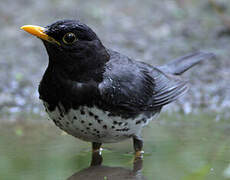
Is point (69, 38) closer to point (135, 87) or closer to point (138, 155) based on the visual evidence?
point (135, 87)

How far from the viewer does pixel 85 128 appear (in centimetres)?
481

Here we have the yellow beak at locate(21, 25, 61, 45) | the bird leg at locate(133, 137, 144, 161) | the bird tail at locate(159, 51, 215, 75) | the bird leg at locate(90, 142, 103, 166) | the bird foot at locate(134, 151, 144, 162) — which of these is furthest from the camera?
the bird tail at locate(159, 51, 215, 75)

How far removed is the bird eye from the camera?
4777 millimetres

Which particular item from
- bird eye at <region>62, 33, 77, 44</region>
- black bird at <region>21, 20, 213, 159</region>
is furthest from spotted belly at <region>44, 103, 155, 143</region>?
bird eye at <region>62, 33, 77, 44</region>

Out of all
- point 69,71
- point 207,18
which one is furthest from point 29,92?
point 207,18

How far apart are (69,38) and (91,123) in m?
0.89

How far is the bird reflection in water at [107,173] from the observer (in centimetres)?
471

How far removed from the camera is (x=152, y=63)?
8797mm

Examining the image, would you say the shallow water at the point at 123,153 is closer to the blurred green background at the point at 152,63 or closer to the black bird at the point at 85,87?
the blurred green background at the point at 152,63

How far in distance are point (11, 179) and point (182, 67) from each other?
10.8ft

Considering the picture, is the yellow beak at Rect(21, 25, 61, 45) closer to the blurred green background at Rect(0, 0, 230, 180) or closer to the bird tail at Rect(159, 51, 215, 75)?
the blurred green background at Rect(0, 0, 230, 180)

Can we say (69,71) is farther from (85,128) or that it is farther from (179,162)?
(179,162)

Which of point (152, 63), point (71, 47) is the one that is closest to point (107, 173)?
point (71, 47)

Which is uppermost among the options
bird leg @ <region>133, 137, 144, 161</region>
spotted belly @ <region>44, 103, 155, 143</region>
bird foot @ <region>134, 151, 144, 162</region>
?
spotted belly @ <region>44, 103, 155, 143</region>
